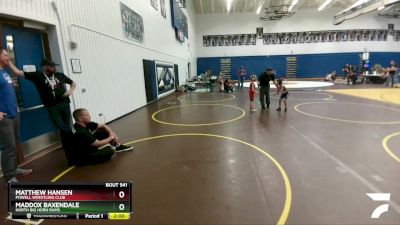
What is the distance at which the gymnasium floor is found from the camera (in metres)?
2.87

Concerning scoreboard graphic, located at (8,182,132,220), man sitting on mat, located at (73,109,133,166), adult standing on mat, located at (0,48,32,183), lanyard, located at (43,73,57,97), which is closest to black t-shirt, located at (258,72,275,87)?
man sitting on mat, located at (73,109,133,166)

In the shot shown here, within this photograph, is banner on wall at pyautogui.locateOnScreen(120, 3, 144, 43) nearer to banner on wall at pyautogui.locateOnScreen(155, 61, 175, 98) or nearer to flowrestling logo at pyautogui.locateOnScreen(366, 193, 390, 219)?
banner on wall at pyautogui.locateOnScreen(155, 61, 175, 98)

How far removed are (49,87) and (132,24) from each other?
258 inches

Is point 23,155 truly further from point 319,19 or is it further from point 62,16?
point 319,19

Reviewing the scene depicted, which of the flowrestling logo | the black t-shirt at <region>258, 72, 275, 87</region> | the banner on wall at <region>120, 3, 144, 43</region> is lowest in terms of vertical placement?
the flowrestling logo

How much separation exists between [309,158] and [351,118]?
14.1 feet

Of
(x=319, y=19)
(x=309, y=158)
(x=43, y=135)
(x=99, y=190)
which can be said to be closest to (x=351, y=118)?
(x=309, y=158)

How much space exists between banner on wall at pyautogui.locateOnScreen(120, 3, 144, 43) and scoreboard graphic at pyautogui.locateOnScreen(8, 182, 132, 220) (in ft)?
28.2

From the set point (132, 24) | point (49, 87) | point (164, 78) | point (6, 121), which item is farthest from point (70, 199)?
point (164, 78)

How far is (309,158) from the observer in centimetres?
A: 449

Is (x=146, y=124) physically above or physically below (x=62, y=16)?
below

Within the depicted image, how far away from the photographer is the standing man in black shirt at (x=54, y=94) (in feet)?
14.4

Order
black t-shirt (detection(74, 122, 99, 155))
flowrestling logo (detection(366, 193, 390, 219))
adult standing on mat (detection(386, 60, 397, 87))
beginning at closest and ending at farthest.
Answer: flowrestling logo (detection(366, 193, 390, 219)) < black t-shirt (detection(74, 122, 99, 155)) < adult standing on mat (detection(386, 60, 397, 87))

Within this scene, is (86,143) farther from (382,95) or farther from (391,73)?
(391,73)
